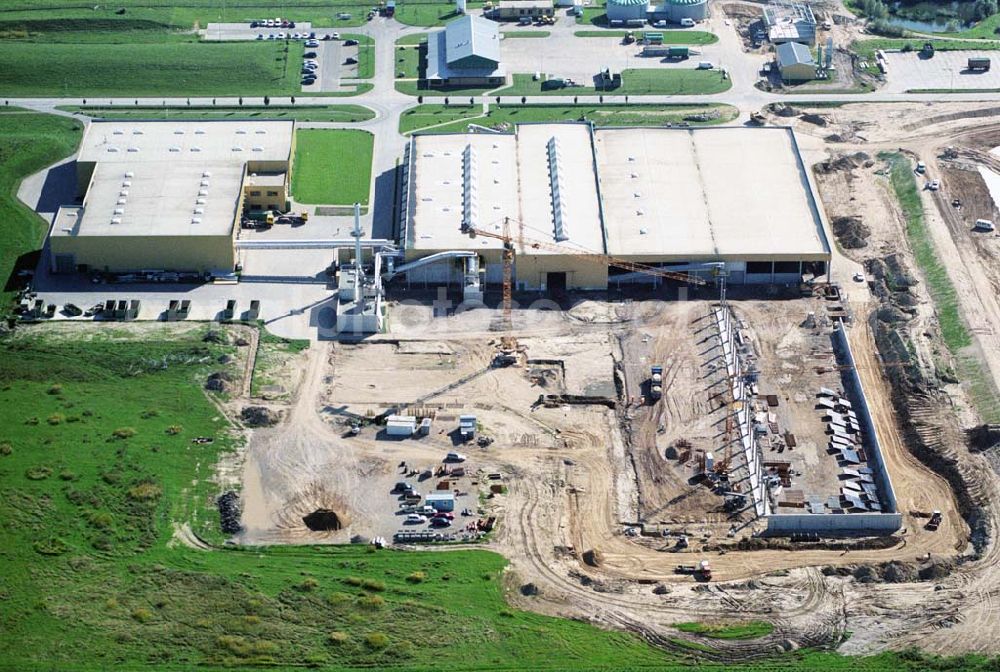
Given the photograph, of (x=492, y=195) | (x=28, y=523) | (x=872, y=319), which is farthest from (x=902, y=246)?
(x=28, y=523)

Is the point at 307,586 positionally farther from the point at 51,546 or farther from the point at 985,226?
the point at 985,226

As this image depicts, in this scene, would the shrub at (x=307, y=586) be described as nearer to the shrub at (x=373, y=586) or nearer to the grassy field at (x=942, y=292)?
the shrub at (x=373, y=586)

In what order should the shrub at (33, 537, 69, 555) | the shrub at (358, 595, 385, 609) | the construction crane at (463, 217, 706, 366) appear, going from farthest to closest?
the construction crane at (463, 217, 706, 366), the shrub at (33, 537, 69, 555), the shrub at (358, 595, 385, 609)

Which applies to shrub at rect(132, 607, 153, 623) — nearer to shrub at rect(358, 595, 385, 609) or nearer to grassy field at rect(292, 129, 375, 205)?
shrub at rect(358, 595, 385, 609)

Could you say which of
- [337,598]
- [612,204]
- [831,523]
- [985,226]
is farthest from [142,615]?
[985,226]

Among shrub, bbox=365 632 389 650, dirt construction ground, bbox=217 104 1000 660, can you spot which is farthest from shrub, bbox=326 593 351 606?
dirt construction ground, bbox=217 104 1000 660

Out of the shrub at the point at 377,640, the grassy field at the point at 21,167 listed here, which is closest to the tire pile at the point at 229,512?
the shrub at the point at 377,640
